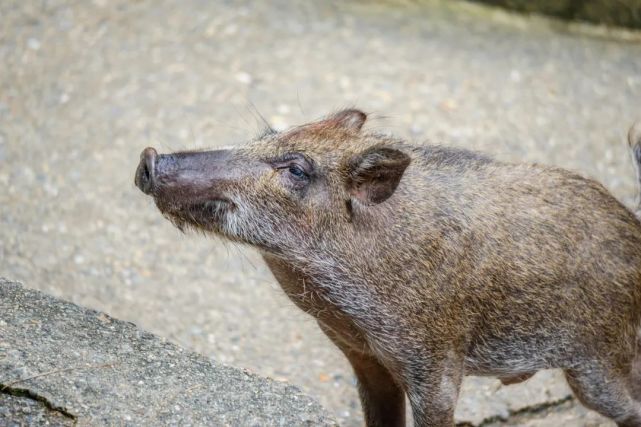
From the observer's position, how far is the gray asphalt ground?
325 inches

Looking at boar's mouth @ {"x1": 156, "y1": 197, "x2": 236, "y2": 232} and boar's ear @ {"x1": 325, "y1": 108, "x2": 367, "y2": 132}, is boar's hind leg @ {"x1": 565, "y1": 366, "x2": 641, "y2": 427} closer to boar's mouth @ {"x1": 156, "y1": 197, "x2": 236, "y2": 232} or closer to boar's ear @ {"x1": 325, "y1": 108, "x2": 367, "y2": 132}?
boar's ear @ {"x1": 325, "y1": 108, "x2": 367, "y2": 132}

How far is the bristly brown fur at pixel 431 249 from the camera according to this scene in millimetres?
5895

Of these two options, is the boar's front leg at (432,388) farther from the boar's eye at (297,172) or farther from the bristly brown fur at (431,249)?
the boar's eye at (297,172)

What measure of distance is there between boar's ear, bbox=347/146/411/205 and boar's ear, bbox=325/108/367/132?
45 centimetres

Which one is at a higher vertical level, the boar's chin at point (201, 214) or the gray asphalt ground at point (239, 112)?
the boar's chin at point (201, 214)

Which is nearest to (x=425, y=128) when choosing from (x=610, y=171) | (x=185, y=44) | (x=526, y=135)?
(x=526, y=135)

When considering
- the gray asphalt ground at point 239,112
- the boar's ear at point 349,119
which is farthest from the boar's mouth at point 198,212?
the gray asphalt ground at point 239,112

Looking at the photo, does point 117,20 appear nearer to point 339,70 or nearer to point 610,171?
point 339,70

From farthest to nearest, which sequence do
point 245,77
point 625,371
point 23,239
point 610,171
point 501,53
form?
point 501,53
point 245,77
point 610,171
point 23,239
point 625,371

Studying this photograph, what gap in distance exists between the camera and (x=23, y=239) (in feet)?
28.9

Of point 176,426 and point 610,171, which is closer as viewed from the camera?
point 176,426

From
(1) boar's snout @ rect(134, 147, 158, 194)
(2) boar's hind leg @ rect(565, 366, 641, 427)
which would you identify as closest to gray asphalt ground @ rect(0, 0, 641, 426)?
(2) boar's hind leg @ rect(565, 366, 641, 427)

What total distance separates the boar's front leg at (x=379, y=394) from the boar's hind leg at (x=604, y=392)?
1.07m

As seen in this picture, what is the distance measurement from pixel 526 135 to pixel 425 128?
1.03 m
